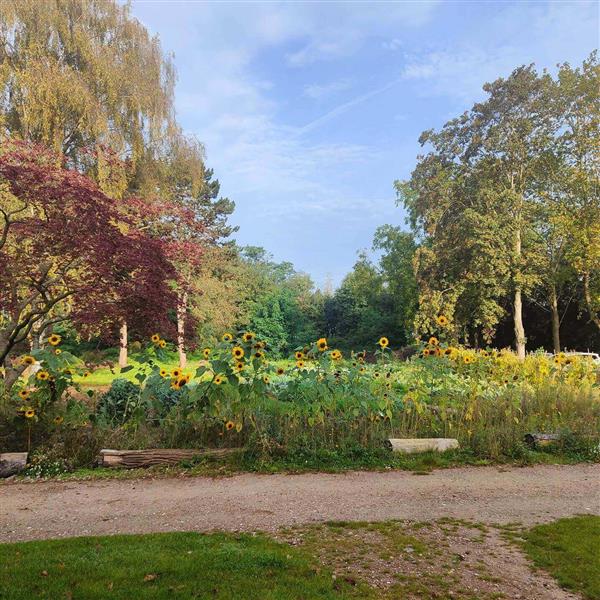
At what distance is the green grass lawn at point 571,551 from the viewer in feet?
8.28

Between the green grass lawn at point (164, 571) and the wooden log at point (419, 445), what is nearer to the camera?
the green grass lawn at point (164, 571)

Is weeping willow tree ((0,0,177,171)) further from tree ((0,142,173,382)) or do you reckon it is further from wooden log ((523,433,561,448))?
wooden log ((523,433,561,448))

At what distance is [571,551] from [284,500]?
200 cm

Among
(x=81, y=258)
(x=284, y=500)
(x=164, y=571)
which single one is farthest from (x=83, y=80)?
(x=164, y=571)

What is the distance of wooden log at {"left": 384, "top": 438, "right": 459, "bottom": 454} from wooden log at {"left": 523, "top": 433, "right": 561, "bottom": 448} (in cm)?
85

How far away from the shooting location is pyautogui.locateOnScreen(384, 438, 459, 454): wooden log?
514 cm

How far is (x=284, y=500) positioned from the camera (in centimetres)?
387

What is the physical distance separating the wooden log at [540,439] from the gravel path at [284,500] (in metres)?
0.54

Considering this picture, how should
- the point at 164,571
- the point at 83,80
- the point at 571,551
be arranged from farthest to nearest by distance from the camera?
the point at 83,80, the point at 571,551, the point at 164,571

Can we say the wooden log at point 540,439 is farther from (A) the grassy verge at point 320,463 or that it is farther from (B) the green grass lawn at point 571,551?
(B) the green grass lawn at point 571,551

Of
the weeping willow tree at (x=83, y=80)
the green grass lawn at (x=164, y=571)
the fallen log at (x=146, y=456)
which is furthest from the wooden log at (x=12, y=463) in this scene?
the weeping willow tree at (x=83, y=80)

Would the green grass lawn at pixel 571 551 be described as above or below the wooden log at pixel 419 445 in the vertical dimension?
below

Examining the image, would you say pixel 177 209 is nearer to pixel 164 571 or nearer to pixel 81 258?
pixel 81 258

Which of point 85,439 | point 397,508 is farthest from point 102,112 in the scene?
point 397,508
